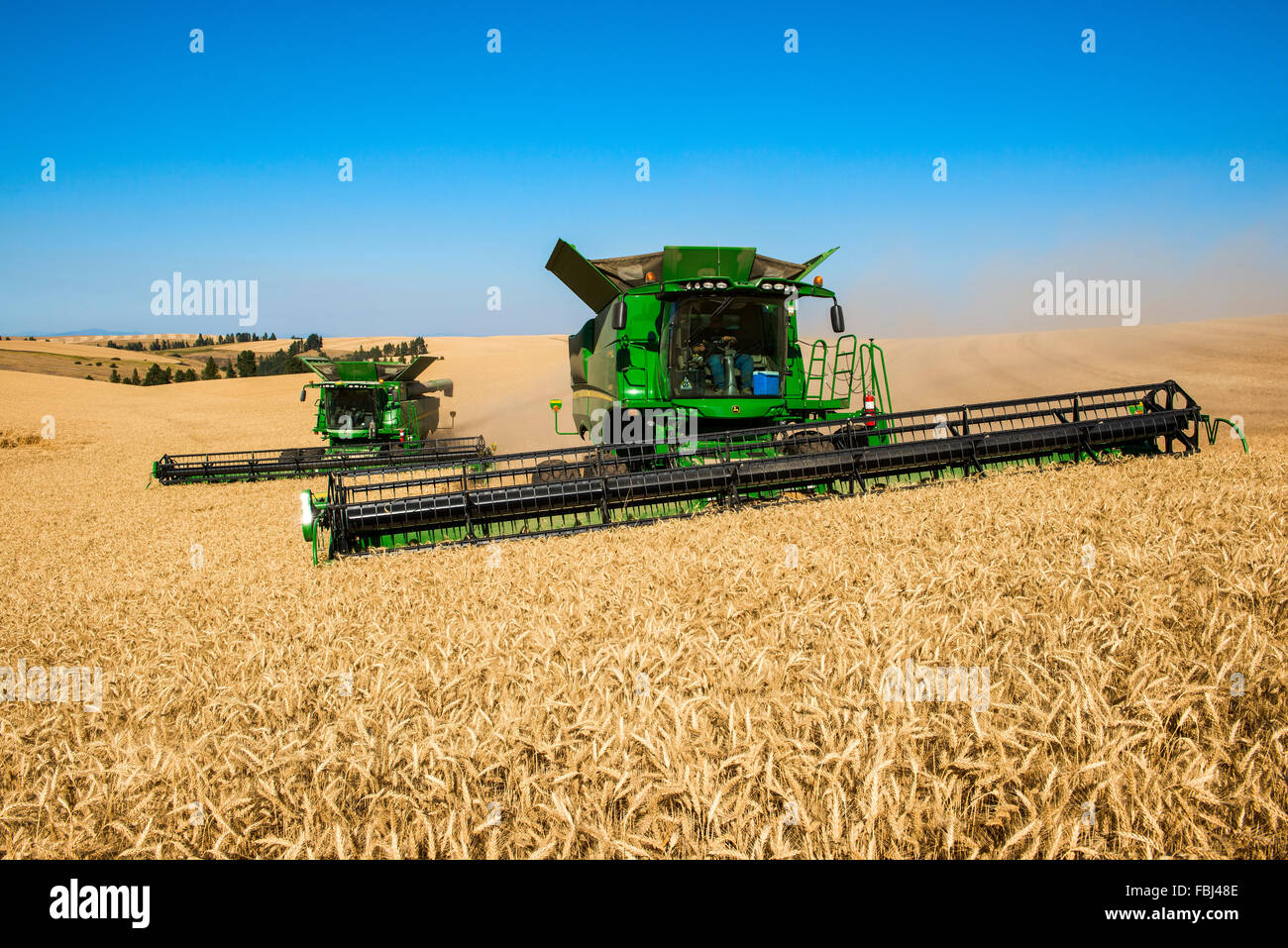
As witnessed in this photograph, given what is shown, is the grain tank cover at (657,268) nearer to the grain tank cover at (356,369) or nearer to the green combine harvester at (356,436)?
the green combine harvester at (356,436)

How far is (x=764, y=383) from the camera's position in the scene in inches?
317

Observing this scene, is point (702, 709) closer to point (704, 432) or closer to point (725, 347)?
point (704, 432)

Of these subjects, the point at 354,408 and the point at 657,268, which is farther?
the point at 354,408

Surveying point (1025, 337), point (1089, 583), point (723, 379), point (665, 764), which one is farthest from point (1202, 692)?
point (1025, 337)

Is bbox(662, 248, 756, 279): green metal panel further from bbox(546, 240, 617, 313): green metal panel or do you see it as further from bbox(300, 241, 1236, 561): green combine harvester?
→ bbox(546, 240, 617, 313): green metal panel

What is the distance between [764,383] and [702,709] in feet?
20.9

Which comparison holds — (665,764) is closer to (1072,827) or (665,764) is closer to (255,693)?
(1072,827)

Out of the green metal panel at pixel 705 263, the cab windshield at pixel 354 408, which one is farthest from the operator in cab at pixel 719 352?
the cab windshield at pixel 354 408

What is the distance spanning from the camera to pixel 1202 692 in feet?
6.22

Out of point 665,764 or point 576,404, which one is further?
point 576,404

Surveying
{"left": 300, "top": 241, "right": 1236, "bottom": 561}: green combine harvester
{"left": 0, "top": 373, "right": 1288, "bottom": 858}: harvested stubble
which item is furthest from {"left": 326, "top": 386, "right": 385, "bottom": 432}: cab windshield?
{"left": 0, "top": 373, "right": 1288, "bottom": 858}: harvested stubble

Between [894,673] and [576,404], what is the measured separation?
8902 mm

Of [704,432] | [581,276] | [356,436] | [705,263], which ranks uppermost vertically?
[581,276]

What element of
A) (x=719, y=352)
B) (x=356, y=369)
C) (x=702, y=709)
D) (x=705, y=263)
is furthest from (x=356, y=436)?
(x=702, y=709)
